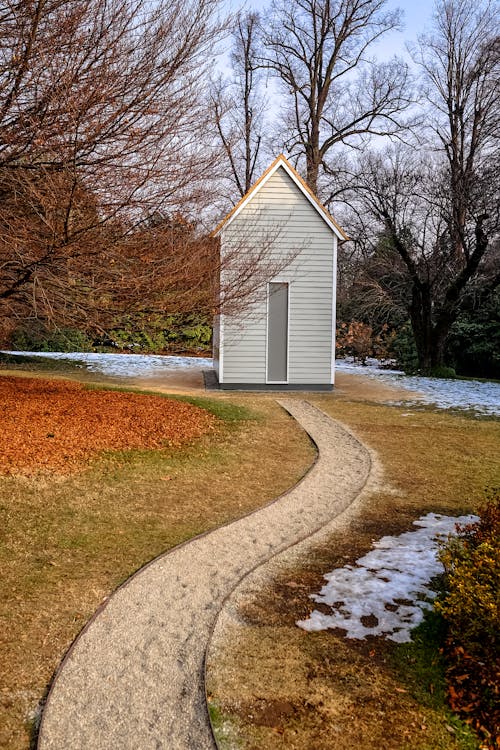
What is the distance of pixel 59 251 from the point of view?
7785mm

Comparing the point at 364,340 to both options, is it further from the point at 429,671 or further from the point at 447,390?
the point at 429,671

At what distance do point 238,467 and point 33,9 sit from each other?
615 centimetres

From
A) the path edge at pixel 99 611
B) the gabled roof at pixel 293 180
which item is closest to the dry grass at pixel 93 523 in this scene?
the path edge at pixel 99 611

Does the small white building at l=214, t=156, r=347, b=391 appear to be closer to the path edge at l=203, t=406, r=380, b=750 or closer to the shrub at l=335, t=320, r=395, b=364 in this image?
the path edge at l=203, t=406, r=380, b=750

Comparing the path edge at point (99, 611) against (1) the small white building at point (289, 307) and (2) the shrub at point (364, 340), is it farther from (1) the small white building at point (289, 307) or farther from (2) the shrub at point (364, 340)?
(2) the shrub at point (364, 340)

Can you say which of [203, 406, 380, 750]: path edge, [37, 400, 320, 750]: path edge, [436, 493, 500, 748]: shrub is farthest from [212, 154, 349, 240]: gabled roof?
[436, 493, 500, 748]: shrub

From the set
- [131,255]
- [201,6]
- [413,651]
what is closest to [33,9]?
[201,6]

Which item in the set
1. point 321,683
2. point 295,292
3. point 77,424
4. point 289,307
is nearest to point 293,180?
point 295,292

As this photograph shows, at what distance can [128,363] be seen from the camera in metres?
24.0

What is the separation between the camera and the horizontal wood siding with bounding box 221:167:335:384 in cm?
1662

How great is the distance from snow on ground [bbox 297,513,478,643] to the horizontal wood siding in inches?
431

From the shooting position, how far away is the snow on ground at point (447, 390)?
606 inches

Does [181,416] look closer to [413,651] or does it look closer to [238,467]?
[238,467]

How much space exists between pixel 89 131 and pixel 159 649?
19.0 ft
